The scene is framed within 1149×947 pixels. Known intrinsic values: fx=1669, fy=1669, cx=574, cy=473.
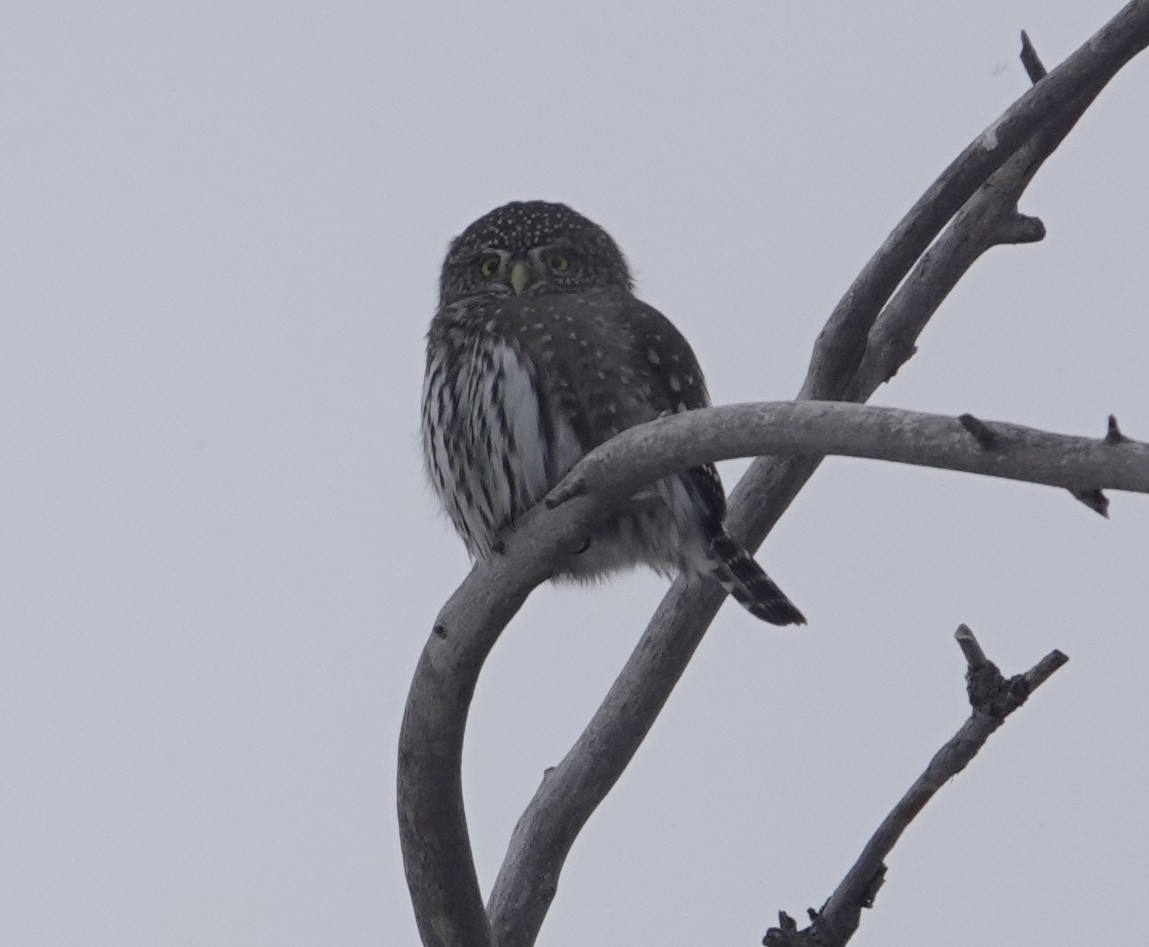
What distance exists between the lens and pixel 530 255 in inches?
180

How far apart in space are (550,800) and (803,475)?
3.43 feet

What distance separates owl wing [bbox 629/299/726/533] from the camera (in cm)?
379

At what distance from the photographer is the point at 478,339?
4.06 metres

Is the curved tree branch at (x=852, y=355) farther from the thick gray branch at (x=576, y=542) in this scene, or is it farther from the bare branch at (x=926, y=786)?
the bare branch at (x=926, y=786)

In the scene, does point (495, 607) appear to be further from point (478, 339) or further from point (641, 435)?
point (478, 339)

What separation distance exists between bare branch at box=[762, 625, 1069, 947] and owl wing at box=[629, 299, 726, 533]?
846 mm

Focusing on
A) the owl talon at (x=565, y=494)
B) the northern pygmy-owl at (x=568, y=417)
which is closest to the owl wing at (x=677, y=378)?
the northern pygmy-owl at (x=568, y=417)

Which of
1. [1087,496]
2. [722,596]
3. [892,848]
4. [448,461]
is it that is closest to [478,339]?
[448,461]

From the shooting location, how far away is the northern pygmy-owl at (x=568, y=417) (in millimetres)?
3752

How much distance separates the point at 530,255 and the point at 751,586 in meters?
1.27

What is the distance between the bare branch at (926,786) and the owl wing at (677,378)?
0.85 m

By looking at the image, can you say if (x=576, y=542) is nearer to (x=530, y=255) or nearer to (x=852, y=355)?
(x=852, y=355)

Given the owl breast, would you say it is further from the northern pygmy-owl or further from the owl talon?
the owl talon

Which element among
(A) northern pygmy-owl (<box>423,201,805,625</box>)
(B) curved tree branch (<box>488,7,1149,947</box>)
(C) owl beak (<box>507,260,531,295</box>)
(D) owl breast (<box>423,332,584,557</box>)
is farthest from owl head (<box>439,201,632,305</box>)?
(B) curved tree branch (<box>488,7,1149,947</box>)
